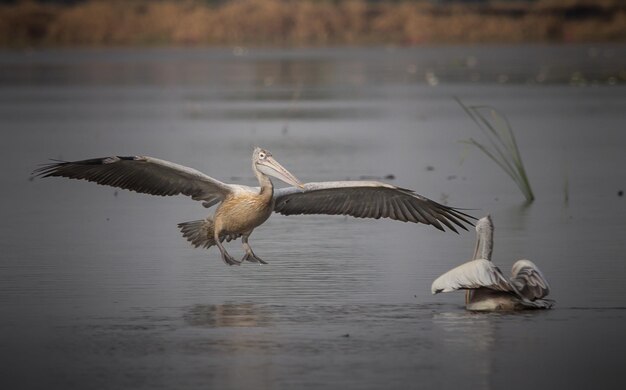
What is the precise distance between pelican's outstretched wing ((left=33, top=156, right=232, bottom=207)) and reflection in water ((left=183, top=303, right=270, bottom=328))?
1.54 m

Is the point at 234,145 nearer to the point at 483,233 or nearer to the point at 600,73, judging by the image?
the point at 483,233

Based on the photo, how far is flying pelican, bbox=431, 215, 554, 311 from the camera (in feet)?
31.2

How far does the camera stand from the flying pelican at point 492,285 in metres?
9.52

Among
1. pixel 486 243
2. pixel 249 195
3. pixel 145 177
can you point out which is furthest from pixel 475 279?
pixel 145 177

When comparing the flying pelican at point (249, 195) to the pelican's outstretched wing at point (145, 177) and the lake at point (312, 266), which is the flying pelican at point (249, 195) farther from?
the lake at point (312, 266)

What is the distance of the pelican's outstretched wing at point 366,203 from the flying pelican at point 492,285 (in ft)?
4.59

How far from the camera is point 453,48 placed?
66.8 metres

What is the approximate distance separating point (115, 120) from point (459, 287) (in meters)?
19.7

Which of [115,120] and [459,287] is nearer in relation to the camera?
[459,287]

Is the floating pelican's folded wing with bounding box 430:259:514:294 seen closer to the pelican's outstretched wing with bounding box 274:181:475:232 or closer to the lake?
the lake

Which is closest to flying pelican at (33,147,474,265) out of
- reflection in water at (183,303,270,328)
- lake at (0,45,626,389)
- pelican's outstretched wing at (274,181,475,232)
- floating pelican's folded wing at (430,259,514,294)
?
pelican's outstretched wing at (274,181,475,232)

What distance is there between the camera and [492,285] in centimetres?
952

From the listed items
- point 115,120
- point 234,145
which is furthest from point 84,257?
point 115,120

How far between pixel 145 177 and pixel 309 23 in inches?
2352
